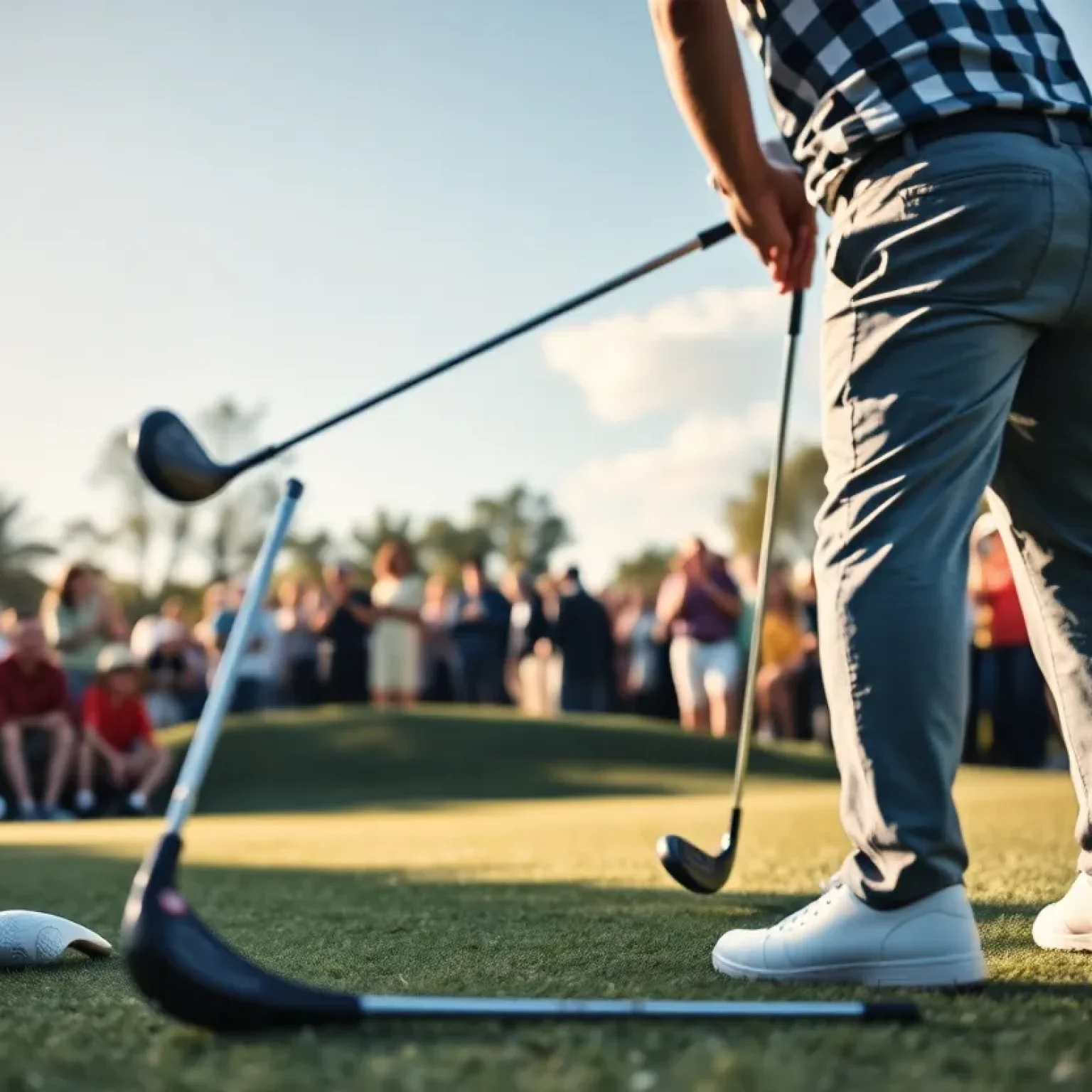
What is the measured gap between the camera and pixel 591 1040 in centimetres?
161

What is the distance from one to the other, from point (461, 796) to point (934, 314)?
918 centimetres

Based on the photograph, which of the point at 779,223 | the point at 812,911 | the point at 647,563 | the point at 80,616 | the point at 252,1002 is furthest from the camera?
the point at 647,563

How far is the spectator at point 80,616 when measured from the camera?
36.9 feet

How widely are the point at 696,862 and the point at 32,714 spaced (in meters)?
8.86

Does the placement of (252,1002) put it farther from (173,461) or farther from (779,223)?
(779,223)

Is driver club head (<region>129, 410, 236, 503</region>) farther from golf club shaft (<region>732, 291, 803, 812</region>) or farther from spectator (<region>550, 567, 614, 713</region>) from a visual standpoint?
spectator (<region>550, 567, 614, 713</region>)

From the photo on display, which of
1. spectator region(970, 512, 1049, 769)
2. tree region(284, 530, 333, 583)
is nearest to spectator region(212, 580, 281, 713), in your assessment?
spectator region(970, 512, 1049, 769)

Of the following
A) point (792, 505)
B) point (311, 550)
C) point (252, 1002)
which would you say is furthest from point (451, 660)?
point (311, 550)

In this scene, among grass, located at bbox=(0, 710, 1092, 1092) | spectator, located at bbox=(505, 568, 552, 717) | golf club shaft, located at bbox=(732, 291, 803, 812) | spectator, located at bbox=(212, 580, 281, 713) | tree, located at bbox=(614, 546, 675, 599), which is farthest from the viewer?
tree, located at bbox=(614, 546, 675, 599)

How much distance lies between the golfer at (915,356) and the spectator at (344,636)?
11.4m

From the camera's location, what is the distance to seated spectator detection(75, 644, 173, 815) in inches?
428

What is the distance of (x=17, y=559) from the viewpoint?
5012 centimetres

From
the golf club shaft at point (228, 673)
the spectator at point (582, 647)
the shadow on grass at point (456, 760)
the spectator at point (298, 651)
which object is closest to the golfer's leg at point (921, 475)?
the golf club shaft at point (228, 673)

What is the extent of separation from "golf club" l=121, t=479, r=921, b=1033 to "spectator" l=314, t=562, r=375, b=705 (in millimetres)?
11804
